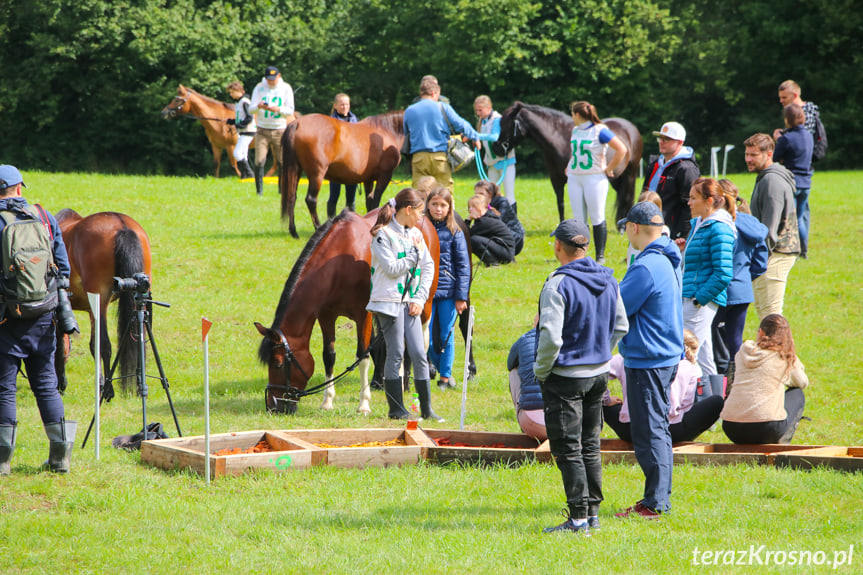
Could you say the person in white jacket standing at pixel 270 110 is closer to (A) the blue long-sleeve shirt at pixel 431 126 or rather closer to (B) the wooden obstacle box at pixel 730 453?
(A) the blue long-sleeve shirt at pixel 431 126

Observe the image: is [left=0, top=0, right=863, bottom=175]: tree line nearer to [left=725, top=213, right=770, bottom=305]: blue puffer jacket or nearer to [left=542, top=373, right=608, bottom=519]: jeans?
[left=725, top=213, right=770, bottom=305]: blue puffer jacket

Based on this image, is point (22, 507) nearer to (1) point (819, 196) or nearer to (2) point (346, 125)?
(2) point (346, 125)

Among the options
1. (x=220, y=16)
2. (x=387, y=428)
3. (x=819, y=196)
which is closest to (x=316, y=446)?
(x=387, y=428)

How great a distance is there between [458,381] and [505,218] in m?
2.49

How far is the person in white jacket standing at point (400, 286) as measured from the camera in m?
7.68

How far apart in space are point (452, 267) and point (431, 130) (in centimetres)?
409

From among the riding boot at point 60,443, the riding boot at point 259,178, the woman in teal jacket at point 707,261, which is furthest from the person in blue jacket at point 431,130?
the riding boot at point 60,443

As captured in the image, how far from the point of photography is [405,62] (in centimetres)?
3634

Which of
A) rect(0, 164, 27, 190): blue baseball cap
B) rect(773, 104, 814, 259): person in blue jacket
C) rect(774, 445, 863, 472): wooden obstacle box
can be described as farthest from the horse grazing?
rect(774, 445, 863, 472): wooden obstacle box

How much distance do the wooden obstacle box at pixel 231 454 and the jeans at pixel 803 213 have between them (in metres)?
8.40

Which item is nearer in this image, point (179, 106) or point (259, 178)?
point (259, 178)

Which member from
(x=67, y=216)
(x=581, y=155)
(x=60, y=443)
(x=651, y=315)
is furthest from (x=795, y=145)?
(x=60, y=443)

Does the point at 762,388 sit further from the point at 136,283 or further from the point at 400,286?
the point at 136,283

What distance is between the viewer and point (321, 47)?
114ft
